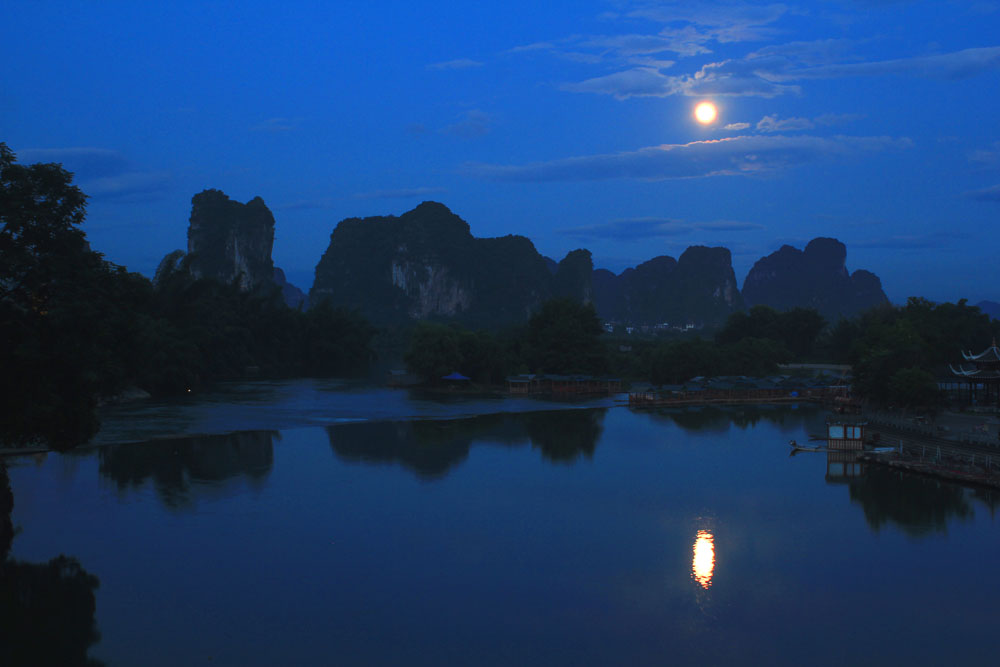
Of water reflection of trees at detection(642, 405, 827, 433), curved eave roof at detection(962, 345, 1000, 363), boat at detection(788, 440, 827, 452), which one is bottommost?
boat at detection(788, 440, 827, 452)

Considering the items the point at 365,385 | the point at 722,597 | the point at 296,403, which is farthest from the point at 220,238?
the point at 722,597

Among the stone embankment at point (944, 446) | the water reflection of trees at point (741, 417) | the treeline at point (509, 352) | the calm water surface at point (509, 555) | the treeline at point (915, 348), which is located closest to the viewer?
the calm water surface at point (509, 555)

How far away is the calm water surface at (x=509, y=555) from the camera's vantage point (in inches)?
398

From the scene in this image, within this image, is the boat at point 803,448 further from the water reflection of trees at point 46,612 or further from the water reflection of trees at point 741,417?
the water reflection of trees at point 46,612

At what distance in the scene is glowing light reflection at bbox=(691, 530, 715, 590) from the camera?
12.4 meters

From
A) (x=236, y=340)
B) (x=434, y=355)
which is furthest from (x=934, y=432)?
(x=236, y=340)

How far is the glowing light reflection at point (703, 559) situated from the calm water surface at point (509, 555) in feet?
0.21

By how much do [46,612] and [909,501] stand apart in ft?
54.2

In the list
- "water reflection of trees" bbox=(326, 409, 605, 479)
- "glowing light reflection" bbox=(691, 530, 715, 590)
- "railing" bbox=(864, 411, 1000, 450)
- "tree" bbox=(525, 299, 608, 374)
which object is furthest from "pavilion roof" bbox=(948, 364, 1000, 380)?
"tree" bbox=(525, 299, 608, 374)

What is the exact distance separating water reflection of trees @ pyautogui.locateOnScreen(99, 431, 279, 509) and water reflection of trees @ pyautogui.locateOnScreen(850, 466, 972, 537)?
44.7 feet

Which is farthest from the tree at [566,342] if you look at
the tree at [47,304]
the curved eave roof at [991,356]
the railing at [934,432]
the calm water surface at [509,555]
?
the tree at [47,304]

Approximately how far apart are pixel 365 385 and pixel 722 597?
36968 mm

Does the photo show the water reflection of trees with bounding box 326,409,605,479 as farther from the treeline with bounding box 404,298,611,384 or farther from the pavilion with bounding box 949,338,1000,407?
the pavilion with bounding box 949,338,1000,407

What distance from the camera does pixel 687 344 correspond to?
45.3m
